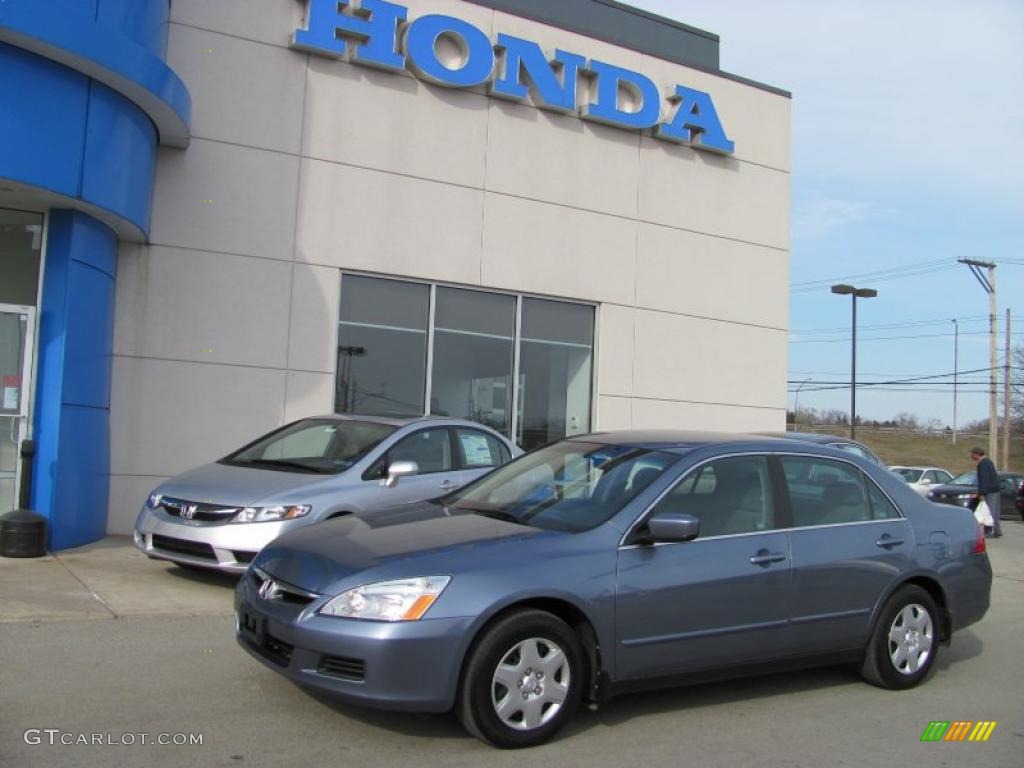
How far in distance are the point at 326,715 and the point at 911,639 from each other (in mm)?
3631

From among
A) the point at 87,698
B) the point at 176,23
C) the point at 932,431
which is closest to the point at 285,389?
the point at 176,23

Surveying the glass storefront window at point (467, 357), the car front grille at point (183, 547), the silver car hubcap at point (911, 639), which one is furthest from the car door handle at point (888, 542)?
the glass storefront window at point (467, 357)

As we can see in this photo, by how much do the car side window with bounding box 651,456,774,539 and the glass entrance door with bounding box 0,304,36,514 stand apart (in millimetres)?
6966

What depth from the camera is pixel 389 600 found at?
4.33 meters

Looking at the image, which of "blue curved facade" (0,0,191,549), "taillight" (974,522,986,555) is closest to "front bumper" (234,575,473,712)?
"taillight" (974,522,986,555)

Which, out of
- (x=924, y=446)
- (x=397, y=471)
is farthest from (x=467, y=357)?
(x=924, y=446)

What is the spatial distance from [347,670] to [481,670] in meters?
0.60

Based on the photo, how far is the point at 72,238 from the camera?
9406mm

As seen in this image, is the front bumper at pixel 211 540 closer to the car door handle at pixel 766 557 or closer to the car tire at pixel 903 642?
the car door handle at pixel 766 557

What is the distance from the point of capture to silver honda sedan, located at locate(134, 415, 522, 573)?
24.2ft

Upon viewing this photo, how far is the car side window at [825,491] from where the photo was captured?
571 centimetres

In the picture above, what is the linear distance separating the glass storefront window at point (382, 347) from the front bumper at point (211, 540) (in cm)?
447

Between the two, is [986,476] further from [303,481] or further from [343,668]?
[343,668]

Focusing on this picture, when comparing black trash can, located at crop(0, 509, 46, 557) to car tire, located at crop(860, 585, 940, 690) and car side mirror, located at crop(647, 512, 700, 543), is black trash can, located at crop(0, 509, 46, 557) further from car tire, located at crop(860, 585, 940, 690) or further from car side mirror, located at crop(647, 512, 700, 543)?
car tire, located at crop(860, 585, 940, 690)
